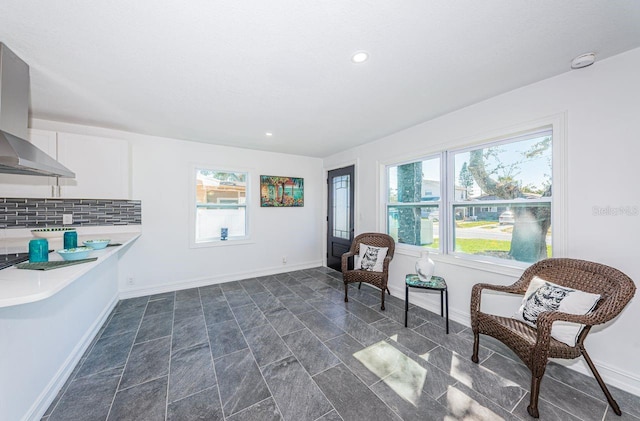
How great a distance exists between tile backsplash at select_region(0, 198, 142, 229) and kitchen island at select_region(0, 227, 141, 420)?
970 millimetres

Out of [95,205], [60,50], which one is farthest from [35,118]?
[60,50]

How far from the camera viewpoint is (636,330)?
1.67 m

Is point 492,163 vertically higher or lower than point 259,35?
lower

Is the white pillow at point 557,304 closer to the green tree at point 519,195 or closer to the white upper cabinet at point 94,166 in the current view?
the green tree at point 519,195

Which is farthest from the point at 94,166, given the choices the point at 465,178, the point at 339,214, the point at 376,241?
the point at 465,178

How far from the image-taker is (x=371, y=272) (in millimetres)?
3172

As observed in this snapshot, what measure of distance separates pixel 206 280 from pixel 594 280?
180 inches

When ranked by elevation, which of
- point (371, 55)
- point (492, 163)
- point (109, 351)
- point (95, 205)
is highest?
point (371, 55)

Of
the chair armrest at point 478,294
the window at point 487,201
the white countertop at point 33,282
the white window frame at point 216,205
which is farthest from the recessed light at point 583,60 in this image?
the white window frame at point 216,205

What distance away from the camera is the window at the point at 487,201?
2199mm

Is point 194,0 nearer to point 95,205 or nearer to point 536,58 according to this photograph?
point 536,58

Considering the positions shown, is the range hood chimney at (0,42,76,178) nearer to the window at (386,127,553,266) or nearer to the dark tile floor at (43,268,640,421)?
the dark tile floor at (43,268,640,421)

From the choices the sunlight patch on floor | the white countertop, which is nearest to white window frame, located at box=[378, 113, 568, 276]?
the sunlight patch on floor

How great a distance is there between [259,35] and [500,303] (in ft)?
10.3
